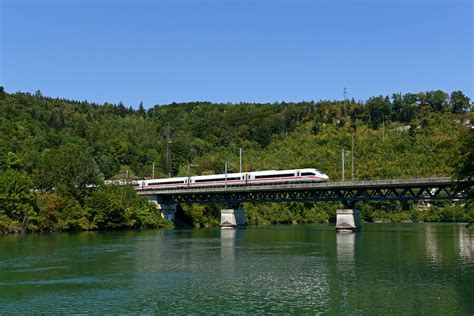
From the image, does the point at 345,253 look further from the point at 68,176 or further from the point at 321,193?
the point at 321,193

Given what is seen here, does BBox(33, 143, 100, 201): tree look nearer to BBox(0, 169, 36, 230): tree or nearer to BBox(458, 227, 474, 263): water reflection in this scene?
BBox(0, 169, 36, 230): tree

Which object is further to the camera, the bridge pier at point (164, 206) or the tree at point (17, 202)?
the bridge pier at point (164, 206)

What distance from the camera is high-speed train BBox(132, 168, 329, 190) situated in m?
120

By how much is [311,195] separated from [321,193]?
95.7 inches

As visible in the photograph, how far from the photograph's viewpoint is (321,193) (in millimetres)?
135875

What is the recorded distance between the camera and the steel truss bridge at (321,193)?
104 metres

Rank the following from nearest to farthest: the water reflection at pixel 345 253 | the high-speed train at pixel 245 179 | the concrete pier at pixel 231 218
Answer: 1. the water reflection at pixel 345 253
2. the high-speed train at pixel 245 179
3. the concrete pier at pixel 231 218

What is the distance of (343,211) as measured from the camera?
115m

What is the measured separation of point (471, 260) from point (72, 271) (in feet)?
124

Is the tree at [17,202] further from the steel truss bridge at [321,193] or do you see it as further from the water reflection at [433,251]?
the water reflection at [433,251]

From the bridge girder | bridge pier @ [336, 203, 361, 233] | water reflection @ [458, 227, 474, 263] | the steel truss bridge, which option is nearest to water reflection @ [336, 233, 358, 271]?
water reflection @ [458, 227, 474, 263]

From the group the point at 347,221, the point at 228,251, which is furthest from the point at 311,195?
the point at 228,251

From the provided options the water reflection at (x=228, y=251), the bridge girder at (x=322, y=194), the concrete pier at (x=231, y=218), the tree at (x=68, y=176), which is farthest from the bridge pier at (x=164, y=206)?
the water reflection at (x=228, y=251)

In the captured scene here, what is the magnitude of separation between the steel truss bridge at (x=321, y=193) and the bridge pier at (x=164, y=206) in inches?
18.1
